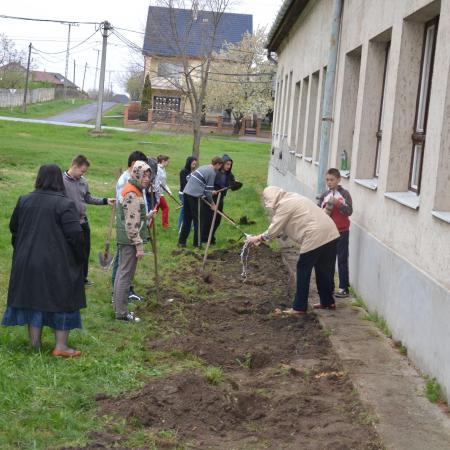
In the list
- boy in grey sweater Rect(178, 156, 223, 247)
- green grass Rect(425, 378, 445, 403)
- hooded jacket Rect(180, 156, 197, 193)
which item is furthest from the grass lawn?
green grass Rect(425, 378, 445, 403)

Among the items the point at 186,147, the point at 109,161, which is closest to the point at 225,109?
the point at 186,147

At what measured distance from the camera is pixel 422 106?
915 centimetres

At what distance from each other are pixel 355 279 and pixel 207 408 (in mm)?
5088

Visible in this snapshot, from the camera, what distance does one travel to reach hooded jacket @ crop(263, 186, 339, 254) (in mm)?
9516

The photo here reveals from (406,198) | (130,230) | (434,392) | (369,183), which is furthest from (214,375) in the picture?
(369,183)

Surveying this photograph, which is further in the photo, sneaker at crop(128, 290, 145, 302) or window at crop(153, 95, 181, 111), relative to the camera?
window at crop(153, 95, 181, 111)

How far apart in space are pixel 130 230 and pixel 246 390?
263 cm

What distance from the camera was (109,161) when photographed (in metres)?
32.3

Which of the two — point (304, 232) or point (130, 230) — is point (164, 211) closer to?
point (304, 232)

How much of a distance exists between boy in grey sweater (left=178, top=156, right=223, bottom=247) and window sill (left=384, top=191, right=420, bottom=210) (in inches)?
240

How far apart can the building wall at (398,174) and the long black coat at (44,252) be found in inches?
115

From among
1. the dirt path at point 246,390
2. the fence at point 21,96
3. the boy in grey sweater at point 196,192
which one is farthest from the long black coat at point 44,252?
the fence at point 21,96

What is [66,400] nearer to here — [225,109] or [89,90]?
[225,109]

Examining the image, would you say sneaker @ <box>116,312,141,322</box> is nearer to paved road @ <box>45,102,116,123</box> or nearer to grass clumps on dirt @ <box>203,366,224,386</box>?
grass clumps on dirt @ <box>203,366,224,386</box>
